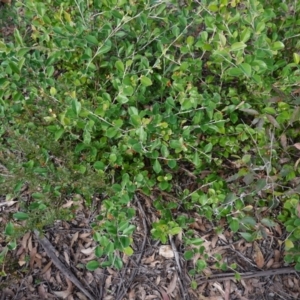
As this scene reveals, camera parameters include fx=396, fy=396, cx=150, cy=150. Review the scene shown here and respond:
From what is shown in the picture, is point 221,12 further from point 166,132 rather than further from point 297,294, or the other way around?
point 297,294

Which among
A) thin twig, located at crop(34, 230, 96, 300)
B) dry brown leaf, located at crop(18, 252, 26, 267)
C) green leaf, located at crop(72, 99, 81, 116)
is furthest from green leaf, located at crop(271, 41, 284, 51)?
dry brown leaf, located at crop(18, 252, 26, 267)

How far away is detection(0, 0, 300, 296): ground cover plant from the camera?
6.15 feet

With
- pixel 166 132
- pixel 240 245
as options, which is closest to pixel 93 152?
pixel 166 132

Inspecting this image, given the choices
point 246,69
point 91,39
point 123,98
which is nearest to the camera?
Answer: point 246,69

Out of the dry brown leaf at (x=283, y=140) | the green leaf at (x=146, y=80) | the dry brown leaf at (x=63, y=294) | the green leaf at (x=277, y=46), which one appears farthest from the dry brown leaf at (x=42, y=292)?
the green leaf at (x=277, y=46)

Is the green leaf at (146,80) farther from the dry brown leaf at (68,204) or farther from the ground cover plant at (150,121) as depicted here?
the dry brown leaf at (68,204)

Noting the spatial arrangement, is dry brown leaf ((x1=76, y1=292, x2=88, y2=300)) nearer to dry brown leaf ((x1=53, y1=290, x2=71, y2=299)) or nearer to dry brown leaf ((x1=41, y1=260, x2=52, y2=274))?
dry brown leaf ((x1=53, y1=290, x2=71, y2=299))

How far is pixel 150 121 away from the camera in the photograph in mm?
1883

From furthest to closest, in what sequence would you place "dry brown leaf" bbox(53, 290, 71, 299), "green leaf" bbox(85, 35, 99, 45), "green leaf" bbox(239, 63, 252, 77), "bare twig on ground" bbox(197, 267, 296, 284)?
"dry brown leaf" bbox(53, 290, 71, 299) < "bare twig on ground" bbox(197, 267, 296, 284) < "green leaf" bbox(85, 35, 99, 45) < "green leaf" bbox(239, 63, 252, 77)

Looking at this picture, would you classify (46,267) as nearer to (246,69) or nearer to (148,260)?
(148,260)

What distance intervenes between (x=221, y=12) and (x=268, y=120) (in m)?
0.58

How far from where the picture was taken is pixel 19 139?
1.93 metres

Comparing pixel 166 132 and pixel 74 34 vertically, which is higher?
pixel 74 34

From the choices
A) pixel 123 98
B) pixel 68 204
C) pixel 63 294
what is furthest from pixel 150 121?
pixel 63 294
